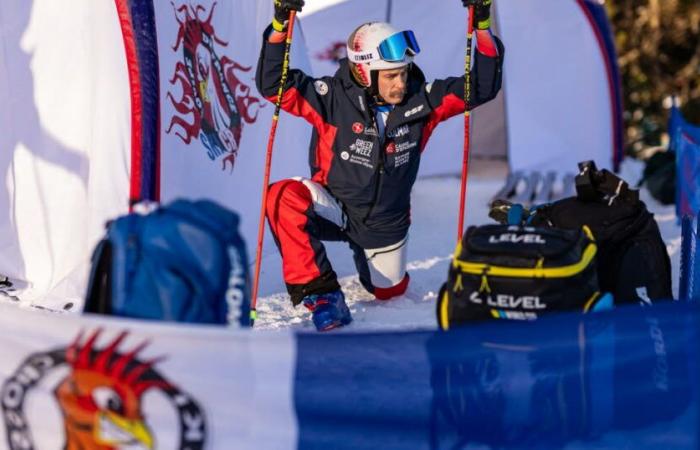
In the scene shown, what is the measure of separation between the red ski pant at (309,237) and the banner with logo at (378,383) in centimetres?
243

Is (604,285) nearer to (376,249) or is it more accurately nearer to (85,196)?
(376,249)

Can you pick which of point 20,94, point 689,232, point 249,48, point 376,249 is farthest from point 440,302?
point 249,48

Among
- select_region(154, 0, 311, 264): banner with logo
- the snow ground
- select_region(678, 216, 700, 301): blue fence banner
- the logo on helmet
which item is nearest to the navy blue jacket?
the snow ground

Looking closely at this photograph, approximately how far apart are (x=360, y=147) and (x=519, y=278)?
2152 millimetres

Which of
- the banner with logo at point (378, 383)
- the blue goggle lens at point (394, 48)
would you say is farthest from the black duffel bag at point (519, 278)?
the blue goggle lens at point (394, 48)

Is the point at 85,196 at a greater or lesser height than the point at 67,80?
lesser

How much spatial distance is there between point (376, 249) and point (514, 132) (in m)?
4.13

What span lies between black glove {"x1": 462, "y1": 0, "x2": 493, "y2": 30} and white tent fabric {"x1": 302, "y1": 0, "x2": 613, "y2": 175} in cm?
373

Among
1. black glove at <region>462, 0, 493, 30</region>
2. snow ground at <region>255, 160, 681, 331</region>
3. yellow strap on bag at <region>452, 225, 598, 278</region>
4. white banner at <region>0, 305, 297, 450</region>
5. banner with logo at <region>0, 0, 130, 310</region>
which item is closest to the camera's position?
white banner at <region>0, 305, 297, 450</region>

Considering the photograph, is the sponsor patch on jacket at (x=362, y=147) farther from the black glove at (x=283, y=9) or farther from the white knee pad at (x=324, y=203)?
the black glove at (x=283, y=9)

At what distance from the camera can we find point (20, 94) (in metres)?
5.61

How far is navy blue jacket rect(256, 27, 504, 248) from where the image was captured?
17.2 feet

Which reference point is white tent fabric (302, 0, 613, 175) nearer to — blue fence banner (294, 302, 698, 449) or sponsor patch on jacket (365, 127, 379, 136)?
sponsor patch on jacket (365, 127, 379, 136)

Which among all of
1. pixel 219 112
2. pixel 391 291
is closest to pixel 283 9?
pixel 219 112
